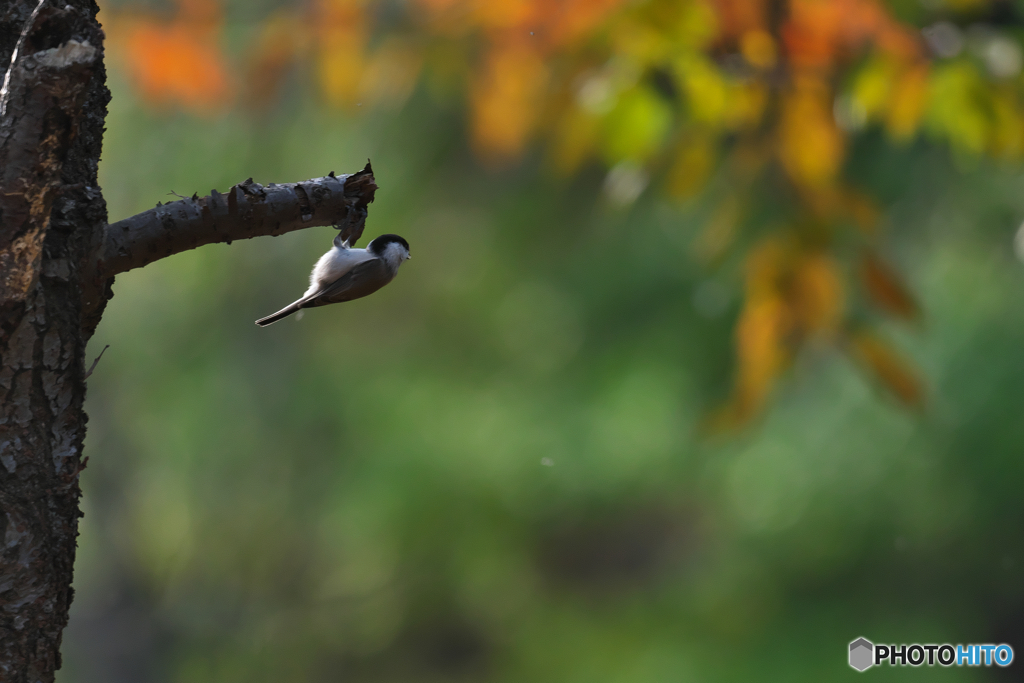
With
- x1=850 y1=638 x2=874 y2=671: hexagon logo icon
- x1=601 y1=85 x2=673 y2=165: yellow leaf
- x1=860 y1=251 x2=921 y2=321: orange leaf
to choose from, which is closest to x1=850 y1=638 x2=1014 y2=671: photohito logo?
x1=850 y1=638 x2=874 y2=671: hexagon logo icon

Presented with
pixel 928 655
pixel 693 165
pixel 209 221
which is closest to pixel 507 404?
pixel 693 165

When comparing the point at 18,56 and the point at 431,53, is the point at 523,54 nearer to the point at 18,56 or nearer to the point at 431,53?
the point at 431,53

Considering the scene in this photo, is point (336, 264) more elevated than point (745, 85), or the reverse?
point (745, 85)

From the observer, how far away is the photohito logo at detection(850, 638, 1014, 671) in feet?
6.76

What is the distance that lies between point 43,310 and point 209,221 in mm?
151

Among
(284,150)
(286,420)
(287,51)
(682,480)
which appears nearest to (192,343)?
(286,420)

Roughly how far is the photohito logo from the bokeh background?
4 centimetres

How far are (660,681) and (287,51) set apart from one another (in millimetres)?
2182

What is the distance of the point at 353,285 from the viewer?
0.90m

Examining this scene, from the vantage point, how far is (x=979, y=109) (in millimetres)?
1109

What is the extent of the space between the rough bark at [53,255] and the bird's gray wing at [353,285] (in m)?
0.20

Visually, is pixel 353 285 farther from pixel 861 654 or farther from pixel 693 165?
pixel 861 654

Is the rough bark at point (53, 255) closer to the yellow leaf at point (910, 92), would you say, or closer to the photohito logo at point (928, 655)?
the yellow leaf at point (910, 92)

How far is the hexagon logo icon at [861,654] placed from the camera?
2137mm
